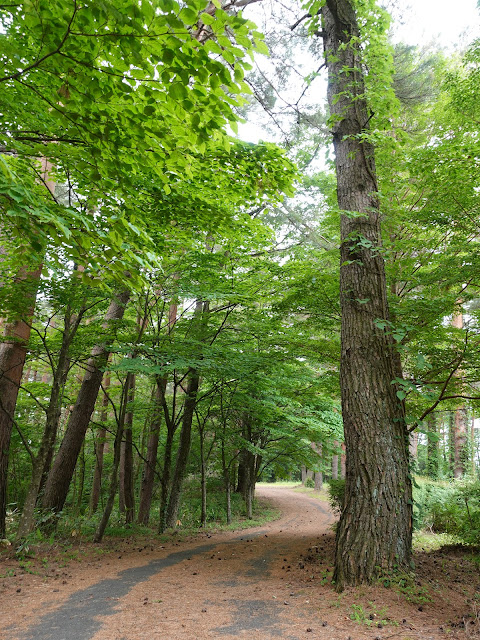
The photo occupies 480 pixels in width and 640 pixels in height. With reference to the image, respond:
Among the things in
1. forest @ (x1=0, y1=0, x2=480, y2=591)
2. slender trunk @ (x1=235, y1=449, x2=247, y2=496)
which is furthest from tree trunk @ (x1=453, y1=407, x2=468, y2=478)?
slender trunk @ (x1=235, y1=449, x2=247, y2=496)

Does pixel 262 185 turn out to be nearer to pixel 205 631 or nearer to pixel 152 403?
pixel 205 631

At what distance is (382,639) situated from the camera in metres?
3.00

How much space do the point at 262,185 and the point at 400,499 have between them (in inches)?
170

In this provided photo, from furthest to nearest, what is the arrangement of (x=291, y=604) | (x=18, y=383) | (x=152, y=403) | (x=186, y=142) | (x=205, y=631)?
(x=152, y=403) → (x=18, y=383) → (x=291, y=604) → (x=205, y=631) → (x=186, y=142)

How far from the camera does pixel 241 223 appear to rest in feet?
20.3

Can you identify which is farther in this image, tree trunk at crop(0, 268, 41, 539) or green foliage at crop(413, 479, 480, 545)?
tree trunk at crop(0, 268, 41, 539)

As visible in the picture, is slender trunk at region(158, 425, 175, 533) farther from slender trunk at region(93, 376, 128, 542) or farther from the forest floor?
the forest floor

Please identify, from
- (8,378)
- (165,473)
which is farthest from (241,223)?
(165,473)

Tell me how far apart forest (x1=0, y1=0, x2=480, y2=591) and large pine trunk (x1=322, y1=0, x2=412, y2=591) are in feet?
0.07

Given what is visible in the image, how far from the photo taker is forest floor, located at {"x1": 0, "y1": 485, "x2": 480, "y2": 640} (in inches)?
127

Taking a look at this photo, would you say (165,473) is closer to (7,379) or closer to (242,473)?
(7,379)

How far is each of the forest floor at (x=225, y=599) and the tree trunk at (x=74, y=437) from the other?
4.32 ft

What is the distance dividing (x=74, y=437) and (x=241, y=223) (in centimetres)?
553

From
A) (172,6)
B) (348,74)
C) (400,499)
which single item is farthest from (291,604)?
(348,74)
